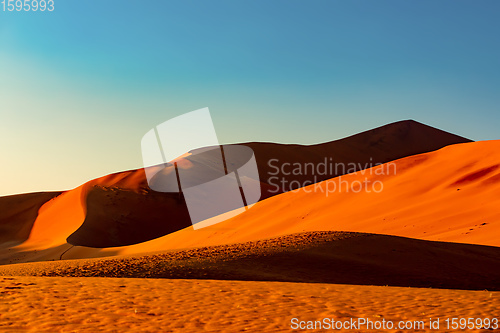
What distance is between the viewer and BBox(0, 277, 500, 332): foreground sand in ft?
24.0

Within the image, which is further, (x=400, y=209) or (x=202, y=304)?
(x=400, y=209)

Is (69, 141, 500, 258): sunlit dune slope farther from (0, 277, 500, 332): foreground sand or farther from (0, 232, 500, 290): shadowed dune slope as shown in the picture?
(0, 277, 500, 332): foreground sand

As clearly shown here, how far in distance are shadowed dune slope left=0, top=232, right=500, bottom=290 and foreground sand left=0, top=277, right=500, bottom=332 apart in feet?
6.41

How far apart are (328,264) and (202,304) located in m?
6.74

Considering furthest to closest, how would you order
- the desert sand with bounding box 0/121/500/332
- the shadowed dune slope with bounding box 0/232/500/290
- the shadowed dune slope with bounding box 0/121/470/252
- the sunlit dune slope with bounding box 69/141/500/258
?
1. the shadowed dune slope with bounding box 0/121/470/252
2. the sunlit dune slope with bounding box 69/141/500/258
3. the shadowed dune slope with bounding box 0/232/500/290
4. the desert sand with bounding box 0/121/500/332

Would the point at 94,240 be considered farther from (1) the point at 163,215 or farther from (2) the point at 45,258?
(1) the point at 163,215

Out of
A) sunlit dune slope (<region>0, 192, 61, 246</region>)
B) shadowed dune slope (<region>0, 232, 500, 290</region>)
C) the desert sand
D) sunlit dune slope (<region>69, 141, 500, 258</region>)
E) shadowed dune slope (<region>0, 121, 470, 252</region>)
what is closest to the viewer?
the desert sand

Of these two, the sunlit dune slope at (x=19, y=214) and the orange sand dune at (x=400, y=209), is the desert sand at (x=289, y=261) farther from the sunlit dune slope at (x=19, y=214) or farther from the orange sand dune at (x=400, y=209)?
the sunlit dune slope at (x=19, y=214)

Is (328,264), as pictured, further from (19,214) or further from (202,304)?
(19,214)

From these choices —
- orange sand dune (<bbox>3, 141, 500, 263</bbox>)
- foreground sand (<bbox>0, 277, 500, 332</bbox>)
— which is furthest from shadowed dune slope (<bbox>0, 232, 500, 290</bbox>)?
orange sand dune (<bbox>3, 141, 500, 263</bbox>)

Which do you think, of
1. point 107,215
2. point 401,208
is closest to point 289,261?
point 401,208

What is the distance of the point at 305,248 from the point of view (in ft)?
52.6

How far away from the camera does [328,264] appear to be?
48.0 feet

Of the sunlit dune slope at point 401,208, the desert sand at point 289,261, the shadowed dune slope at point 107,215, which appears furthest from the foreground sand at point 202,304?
the shadowed dune slope at point 107,215
